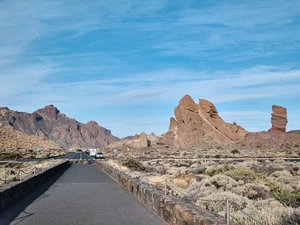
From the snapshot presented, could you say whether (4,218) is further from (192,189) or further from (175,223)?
(192,189)

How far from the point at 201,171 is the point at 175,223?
59.9ft

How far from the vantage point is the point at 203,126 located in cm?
11306

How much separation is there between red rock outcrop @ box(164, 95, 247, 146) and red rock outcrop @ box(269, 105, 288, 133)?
1180 cm

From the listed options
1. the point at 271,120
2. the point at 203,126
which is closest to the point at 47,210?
the point at 203,126

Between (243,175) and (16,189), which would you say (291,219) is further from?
(243,175)

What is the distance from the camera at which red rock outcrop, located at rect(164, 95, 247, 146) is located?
111m

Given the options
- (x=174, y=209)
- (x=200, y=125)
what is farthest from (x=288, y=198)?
(x=200, y=125)

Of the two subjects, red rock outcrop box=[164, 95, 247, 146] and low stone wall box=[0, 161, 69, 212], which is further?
red rock outcrop box=[164, 95, 247, 146]

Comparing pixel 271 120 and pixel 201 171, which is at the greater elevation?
pixel 271 120

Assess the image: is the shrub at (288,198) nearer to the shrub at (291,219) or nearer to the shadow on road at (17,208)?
the shrub at (291,219)

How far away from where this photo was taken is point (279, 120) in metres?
127

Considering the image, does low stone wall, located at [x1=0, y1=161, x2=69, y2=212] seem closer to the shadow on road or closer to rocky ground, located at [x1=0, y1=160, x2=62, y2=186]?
the shadow on road

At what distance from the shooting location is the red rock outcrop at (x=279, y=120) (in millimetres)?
126062

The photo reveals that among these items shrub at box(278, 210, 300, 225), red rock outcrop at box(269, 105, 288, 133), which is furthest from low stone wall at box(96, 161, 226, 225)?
red rock outcrop at box(269, 105, 288, 133)
